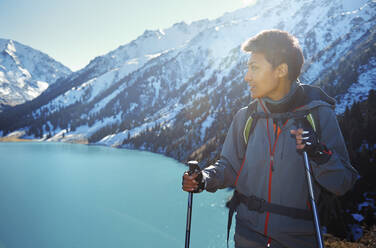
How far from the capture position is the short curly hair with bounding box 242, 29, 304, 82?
2990mm

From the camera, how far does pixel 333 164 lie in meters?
2.45

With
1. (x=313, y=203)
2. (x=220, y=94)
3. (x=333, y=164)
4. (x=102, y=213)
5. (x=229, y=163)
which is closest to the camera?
(x=333, y=164)

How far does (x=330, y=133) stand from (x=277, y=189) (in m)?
0.85

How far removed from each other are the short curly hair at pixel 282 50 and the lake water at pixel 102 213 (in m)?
22.7

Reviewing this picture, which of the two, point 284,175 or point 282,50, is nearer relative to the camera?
point 284,175

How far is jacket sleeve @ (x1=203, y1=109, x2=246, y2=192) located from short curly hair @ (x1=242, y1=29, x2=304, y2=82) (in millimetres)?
846

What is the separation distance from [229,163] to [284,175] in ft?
2.61

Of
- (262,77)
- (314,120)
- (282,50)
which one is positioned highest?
(282,50)

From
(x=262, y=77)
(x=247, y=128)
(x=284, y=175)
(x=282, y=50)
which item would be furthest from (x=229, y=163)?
(x=282, y=50)

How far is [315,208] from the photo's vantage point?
2551 millimetres

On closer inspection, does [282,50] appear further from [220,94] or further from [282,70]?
[220,94]

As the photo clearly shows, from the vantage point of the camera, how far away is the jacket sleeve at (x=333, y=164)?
2.46 metres

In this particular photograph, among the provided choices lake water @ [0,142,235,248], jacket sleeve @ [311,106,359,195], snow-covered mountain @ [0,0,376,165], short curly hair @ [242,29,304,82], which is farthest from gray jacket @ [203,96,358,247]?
snow-covered mountain @ [0,0,376,165]

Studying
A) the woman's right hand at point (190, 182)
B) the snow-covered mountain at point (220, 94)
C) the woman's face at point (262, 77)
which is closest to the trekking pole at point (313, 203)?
the woman's face at point (262, 77)
